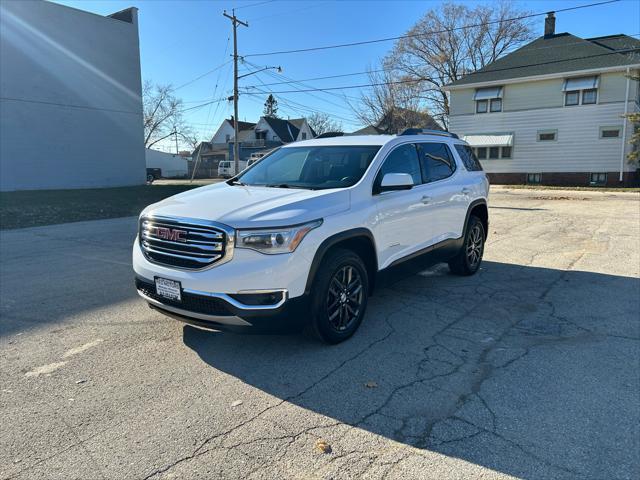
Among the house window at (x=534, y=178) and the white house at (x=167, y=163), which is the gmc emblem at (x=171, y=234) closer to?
the house window at (x=534, y=178)

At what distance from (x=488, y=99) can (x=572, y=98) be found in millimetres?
5369

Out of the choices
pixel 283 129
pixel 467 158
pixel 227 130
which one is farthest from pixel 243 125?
pixel 467 158

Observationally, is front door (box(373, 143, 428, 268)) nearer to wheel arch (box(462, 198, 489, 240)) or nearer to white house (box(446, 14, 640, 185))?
wheel arch (box(462, 198, 489, 240))

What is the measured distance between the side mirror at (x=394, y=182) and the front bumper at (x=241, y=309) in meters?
1.51

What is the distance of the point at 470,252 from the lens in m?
6.82

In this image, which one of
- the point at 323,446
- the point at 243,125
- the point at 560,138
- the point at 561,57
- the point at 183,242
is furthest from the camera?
the point at 243,125

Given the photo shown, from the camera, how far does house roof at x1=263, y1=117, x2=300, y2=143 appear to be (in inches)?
2498

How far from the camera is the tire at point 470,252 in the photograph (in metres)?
6.65

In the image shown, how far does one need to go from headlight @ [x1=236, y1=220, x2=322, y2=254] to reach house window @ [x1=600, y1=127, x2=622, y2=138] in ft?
101

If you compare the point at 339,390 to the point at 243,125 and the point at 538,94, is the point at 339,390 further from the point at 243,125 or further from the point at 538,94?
the point at 243,125

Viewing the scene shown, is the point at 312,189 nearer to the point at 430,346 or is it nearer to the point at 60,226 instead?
the point at 430,346

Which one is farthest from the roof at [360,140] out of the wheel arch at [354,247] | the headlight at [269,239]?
the headlight at [269,239]

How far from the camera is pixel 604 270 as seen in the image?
7.25 m

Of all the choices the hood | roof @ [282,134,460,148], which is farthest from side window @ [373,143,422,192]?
the hood
